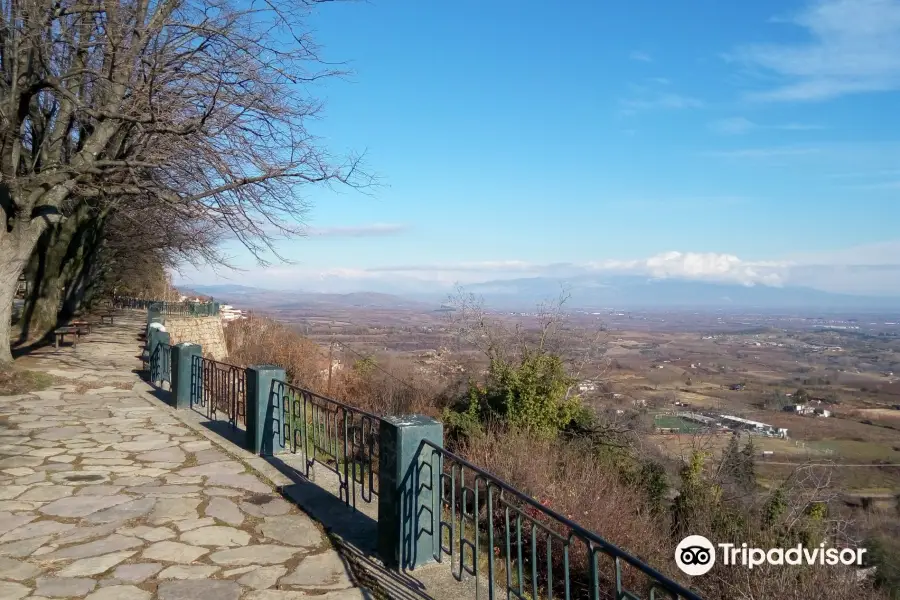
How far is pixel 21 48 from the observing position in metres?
10.6

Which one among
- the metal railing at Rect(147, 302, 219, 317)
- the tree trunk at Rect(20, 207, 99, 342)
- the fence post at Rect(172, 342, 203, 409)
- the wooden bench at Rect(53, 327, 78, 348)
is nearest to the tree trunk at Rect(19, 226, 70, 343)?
the tree trunk at Rect(20, 207, 99, 342)

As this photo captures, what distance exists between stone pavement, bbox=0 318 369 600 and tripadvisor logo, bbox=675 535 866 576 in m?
4.48

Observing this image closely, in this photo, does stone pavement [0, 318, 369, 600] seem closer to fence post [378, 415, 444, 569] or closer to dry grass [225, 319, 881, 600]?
fence post [378, 415, 444, 569]

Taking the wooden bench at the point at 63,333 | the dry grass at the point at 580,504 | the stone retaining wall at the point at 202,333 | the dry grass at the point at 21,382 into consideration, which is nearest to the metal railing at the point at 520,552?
the dry grass at the point at 580,504

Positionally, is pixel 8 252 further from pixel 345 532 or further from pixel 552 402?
pixel 552 402

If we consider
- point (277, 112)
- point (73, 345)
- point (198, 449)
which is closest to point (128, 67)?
point (277, 112)

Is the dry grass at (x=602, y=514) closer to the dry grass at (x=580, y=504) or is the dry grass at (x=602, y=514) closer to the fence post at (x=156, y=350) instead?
the dry grass at (x=580, y=504)

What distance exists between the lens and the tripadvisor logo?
283 inches

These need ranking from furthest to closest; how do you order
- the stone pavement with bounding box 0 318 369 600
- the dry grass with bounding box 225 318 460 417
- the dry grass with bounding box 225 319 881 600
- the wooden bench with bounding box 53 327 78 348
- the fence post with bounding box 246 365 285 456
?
1. the dry grass with bounding box 225 318 460 417
2. the wooden bench with bounding box 53 327 78 348
3. the dry grass with bounding box 225 319 881 600
4. the fence post with bounding box 246 365 285 456
5. the stone pavement with bounding box 0 318 369 600

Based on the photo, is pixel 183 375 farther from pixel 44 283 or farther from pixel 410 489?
pixel 44 283

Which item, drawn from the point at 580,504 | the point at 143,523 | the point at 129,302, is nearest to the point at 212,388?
the point at 143,523

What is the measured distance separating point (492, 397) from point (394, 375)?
5.36 meters

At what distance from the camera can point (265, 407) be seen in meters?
7.05

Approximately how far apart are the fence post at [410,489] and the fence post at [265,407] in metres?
3.07
